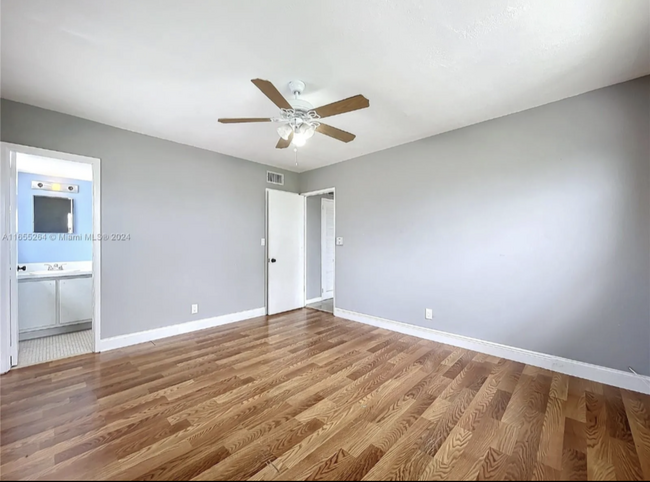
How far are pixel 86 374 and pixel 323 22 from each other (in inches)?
136

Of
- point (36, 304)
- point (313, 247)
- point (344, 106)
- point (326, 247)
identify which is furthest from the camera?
point (326, 247)

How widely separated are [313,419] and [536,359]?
2288 millimetres

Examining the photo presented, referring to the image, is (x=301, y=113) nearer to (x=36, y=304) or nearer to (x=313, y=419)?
(x=313, y=419)

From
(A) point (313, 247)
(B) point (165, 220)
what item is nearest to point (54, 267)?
(B) point (165, 220)

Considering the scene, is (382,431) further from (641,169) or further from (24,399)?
(641,169)

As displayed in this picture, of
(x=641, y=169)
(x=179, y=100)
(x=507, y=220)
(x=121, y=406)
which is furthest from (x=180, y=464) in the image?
(x=641, y=169)

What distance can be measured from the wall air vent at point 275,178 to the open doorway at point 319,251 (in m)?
0.59

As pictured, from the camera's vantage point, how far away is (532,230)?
2736 millimetres

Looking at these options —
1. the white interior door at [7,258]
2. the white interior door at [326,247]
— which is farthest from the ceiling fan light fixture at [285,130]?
the white interior door at [326,247]

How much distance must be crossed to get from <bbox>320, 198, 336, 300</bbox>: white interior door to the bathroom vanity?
12.3ft

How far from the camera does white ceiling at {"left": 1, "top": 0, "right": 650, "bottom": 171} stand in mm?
1604

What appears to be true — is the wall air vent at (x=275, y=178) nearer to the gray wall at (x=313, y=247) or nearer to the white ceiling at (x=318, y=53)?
the gray wall at (x=313, y=247)

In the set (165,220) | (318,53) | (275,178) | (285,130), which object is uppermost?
(318,53)

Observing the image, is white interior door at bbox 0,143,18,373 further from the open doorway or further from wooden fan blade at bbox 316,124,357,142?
the open doorway
